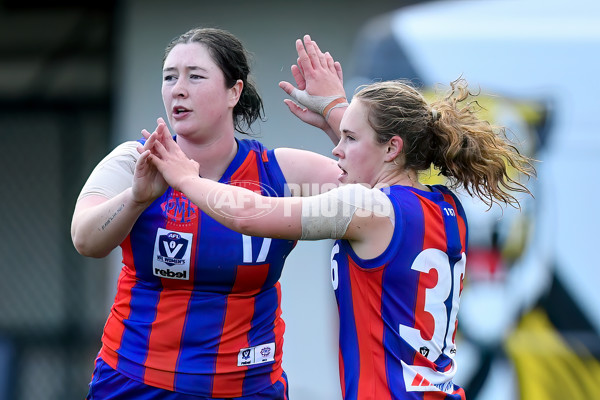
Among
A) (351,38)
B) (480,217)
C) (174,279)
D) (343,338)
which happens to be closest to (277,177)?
(174,279)

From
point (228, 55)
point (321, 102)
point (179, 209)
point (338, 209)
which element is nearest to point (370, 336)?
point (338, 209)

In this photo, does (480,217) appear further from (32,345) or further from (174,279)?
(32,345)

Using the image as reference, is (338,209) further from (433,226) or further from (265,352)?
(265,352)

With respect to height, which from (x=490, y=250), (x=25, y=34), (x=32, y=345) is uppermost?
(x=25, y=34)

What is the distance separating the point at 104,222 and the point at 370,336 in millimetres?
776

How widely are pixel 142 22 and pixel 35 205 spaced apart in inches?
63.6

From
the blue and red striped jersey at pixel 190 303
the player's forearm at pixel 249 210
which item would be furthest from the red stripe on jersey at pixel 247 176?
the player's forearm at pixel 249 210

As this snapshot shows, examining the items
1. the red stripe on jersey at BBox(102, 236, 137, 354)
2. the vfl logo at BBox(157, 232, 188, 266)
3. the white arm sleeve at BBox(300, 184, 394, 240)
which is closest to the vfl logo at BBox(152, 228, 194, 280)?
the vfl logo at BBox(157, 232, 188, 266)

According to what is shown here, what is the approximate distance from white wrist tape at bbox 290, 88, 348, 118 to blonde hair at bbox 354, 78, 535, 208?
0.33m

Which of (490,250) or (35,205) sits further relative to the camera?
(35,205)

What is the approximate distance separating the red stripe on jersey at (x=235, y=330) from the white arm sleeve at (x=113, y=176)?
42 centimetres

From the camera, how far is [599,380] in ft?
14.1

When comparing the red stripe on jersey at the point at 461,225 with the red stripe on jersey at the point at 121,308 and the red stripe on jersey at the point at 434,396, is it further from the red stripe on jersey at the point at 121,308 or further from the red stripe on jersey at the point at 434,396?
the red stripe on jersey at the point at 121,308

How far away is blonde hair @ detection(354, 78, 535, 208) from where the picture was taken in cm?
213
